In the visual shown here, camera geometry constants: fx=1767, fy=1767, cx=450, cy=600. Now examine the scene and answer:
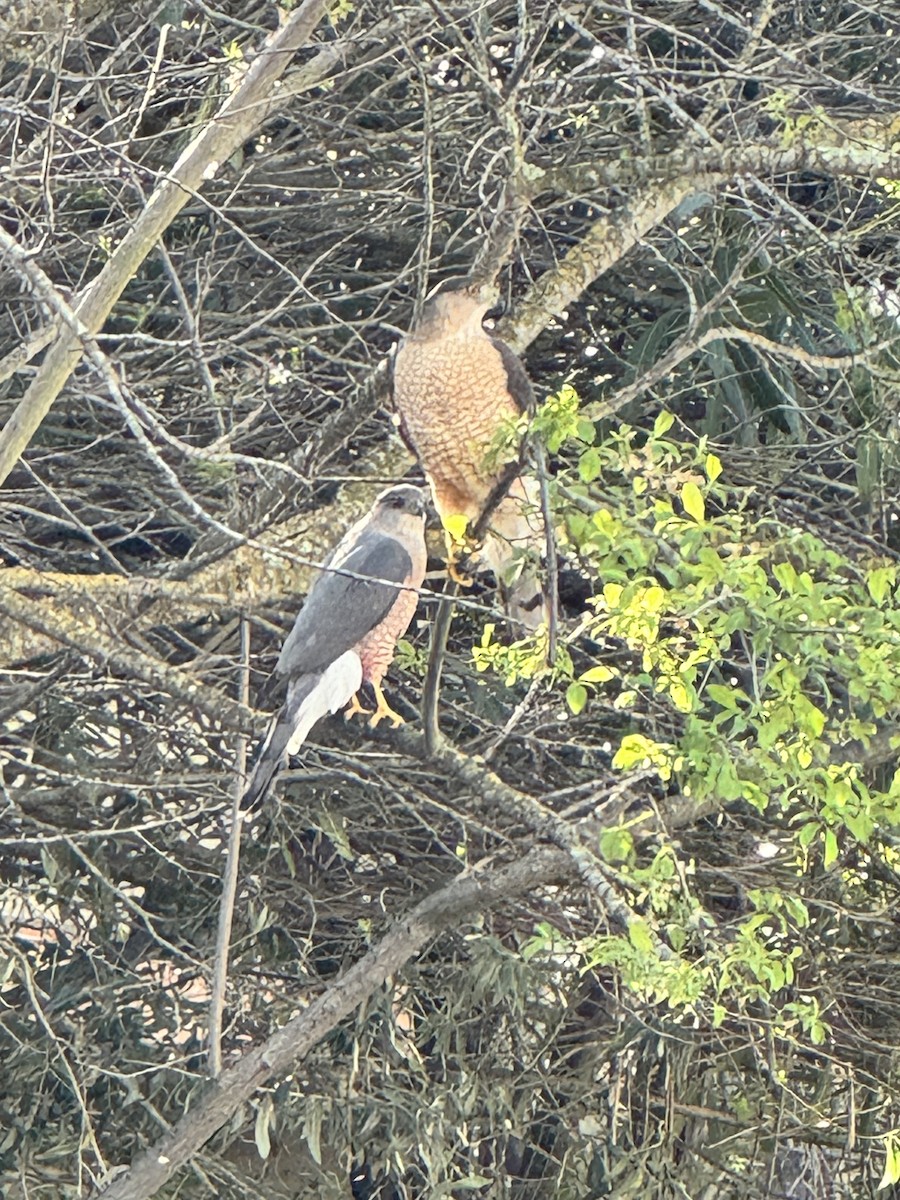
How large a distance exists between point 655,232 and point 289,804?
73.1 inches

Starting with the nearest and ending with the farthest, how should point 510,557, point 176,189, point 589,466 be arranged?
point 589,466
point 176,189
point 510,557

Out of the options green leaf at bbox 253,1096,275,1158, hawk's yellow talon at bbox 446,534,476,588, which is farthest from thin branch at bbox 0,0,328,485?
green leaf at bbox 253,1096,275,1158

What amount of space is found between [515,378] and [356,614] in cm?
63

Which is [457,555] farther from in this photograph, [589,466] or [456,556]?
[589,466]

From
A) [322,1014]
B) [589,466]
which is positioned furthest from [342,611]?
[589,466]

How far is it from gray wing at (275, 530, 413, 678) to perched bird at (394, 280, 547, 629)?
172 millimetres

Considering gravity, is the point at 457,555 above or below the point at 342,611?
above

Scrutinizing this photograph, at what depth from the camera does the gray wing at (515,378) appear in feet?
12.5

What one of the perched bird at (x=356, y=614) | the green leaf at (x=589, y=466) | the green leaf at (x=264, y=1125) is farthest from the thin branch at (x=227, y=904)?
the green leaf at (x=589, y=466)

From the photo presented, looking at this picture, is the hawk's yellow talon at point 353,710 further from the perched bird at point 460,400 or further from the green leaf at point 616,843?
the green leaf at point 616,843

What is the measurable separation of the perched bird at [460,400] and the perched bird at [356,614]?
106 millimetres

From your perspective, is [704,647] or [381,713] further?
[381,713]

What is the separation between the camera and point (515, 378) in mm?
3828

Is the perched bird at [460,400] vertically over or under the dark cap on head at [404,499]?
over
